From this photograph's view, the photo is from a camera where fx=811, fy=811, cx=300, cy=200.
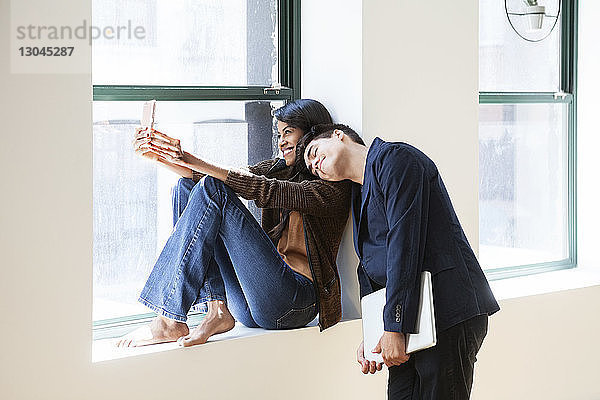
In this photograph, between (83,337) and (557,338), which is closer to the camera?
(83,337)

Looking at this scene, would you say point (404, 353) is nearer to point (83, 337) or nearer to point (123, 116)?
point (83, 337)

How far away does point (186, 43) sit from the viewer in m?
3.05

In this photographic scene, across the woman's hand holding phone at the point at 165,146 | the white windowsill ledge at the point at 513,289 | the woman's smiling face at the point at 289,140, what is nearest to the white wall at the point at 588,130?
the white windowsill ledge at the point at 513,289

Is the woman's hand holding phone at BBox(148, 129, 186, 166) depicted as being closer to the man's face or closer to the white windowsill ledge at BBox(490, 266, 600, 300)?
the man's face

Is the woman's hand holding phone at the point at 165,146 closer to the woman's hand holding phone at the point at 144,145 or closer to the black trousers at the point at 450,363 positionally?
the woman's hand holding phone at the point at 144,145

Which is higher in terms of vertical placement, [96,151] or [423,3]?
[423,3]

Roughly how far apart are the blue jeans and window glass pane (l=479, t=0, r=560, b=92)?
63.3 inches

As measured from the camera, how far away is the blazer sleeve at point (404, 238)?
222 centimetres

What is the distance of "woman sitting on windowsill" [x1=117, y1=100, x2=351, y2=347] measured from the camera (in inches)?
106

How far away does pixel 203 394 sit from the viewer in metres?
2.76

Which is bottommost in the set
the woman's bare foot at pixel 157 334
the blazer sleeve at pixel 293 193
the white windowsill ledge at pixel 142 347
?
the white windowsill ledge at pixel 142 347

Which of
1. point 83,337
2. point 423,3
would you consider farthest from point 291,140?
point 83,337

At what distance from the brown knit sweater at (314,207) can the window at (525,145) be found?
115 centimetres

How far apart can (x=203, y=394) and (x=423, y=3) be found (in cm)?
173
